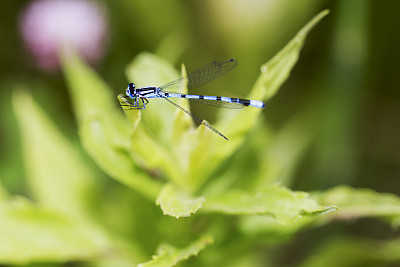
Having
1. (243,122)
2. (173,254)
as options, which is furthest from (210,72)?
(173,254)

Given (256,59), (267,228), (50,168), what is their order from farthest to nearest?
(256,59)
(50,168)
(267,228)

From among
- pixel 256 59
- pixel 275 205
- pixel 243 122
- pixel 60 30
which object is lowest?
pixel 275 205

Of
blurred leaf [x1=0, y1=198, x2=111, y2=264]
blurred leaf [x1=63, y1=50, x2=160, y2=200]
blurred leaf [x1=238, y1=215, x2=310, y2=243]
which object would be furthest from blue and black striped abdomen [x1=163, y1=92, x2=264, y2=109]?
blurred leaf [x1=0, y1=198, x2=111, y2=264]

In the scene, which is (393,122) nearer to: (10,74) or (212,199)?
(212,199)

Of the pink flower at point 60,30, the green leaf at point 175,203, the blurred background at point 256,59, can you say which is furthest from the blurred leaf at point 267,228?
the pink flower at point 60,30

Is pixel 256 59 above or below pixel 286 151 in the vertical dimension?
above

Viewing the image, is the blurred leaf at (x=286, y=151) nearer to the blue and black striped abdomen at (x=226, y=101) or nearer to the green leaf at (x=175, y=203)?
the blue and black striped abdomen at (x=226, y=101)

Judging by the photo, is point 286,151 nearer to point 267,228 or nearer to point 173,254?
point 267,228
